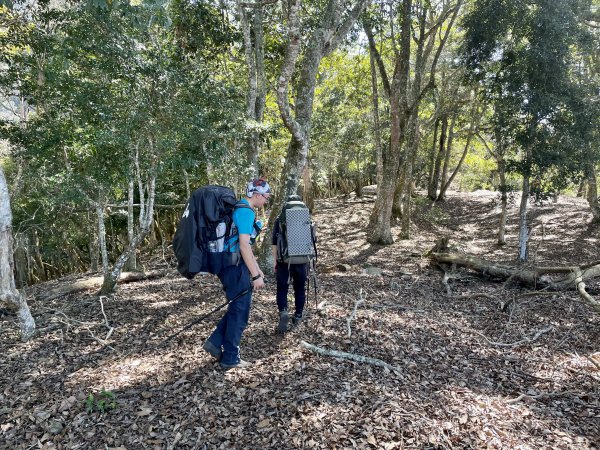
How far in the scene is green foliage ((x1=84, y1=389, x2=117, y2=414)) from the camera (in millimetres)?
3275

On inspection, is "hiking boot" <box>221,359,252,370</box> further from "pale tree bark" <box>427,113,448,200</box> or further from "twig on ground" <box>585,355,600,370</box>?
"pale tree bark" <box>427,113,448,200</box>

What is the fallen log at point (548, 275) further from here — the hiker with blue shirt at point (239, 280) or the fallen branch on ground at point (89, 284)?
the fallen branch on ground at point (89, 284)

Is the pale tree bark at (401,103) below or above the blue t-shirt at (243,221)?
above

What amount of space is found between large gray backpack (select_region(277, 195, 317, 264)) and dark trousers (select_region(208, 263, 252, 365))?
77 cm

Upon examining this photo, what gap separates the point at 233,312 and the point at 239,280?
334mm

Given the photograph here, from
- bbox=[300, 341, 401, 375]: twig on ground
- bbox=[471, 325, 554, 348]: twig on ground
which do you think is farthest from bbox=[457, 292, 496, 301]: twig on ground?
bbox=[300, 341, 401, 375]: twig on ground

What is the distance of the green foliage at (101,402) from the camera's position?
3275 mm

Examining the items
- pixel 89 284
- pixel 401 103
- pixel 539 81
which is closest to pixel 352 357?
pixel 89 284

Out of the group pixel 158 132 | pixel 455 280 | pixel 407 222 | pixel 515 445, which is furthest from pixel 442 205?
pixel 515 445

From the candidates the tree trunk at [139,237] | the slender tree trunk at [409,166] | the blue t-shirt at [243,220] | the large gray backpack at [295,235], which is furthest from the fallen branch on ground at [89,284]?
the slender tree trunk at [409,166]

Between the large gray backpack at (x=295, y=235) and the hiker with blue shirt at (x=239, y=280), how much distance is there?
65 centimetres

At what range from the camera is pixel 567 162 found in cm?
922

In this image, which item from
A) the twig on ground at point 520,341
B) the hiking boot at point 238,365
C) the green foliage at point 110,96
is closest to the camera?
the hiking boot at point 238,365

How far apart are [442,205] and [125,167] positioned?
19.8 metres
